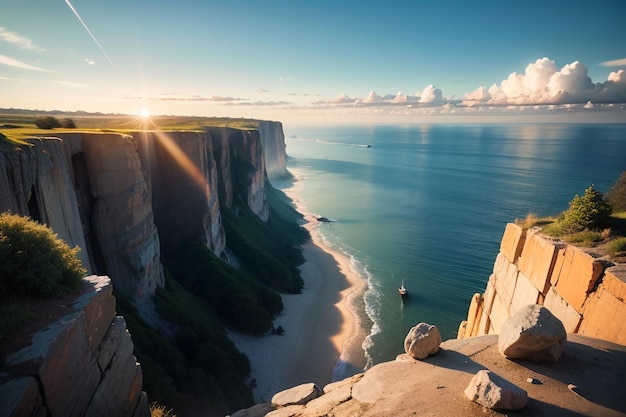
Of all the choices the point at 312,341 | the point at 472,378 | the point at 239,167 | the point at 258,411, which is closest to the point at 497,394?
the point at 472,378

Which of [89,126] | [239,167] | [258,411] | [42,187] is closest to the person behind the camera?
[258,411]

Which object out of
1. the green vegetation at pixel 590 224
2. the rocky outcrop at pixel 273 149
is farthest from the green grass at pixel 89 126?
the rocky outcrop at pixel 273 149

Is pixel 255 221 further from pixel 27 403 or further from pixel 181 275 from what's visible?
pixel 27 403

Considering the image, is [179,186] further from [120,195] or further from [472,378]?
[472,378]

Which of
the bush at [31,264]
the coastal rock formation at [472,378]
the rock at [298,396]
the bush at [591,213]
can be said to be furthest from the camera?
the bush at [591,213]

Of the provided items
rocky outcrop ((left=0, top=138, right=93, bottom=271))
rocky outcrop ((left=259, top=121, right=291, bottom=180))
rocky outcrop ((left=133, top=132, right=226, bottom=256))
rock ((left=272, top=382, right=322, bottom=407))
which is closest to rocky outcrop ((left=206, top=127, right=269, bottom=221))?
rocky outcrop ((left=133, top=132, right=226, bottom=256))

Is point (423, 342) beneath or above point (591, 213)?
beneath

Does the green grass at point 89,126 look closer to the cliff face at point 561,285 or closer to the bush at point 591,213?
the cliff face at point 561,285
